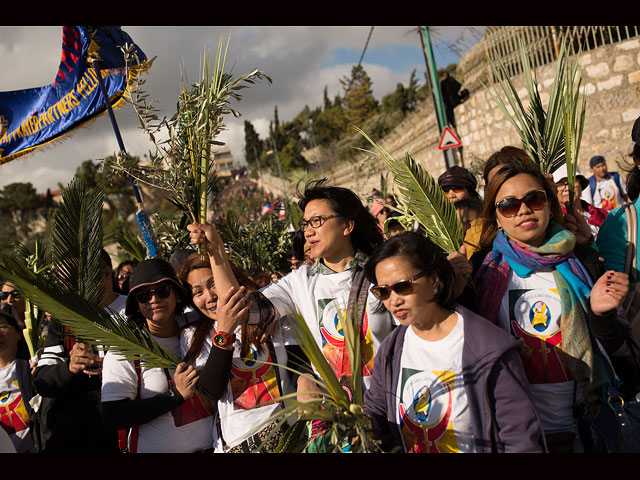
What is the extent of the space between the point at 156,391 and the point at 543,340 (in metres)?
1.72

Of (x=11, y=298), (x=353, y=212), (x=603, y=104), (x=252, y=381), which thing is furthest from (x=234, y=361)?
(x=603, y=104)

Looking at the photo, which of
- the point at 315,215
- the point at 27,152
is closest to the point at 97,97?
the point at 27,152

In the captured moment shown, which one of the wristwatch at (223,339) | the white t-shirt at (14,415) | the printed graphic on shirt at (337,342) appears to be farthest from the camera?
the white t-shirt at (14,415)

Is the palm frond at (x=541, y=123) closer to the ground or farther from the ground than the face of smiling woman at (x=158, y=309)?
farther from the ground

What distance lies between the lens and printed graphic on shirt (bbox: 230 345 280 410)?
7.33ft

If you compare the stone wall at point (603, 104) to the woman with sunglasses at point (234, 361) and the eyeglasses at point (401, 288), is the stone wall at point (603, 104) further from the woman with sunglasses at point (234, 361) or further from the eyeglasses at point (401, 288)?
the eyeglasses at point (401, 288)

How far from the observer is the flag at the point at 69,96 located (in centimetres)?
404

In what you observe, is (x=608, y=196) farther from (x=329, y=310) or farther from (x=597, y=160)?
(x=329, y=310)

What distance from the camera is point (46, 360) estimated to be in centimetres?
269

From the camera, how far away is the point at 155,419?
226cm

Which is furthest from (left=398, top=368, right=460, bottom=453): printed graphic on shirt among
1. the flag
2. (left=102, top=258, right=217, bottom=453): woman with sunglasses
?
the flag

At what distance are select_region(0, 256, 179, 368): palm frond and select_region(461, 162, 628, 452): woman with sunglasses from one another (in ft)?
4.82

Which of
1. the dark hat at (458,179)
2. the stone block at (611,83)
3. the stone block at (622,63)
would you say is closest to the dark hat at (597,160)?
the stone block at (611,83)

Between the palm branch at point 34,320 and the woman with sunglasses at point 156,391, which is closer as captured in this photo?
the woman with sunglasses at point 156,391
